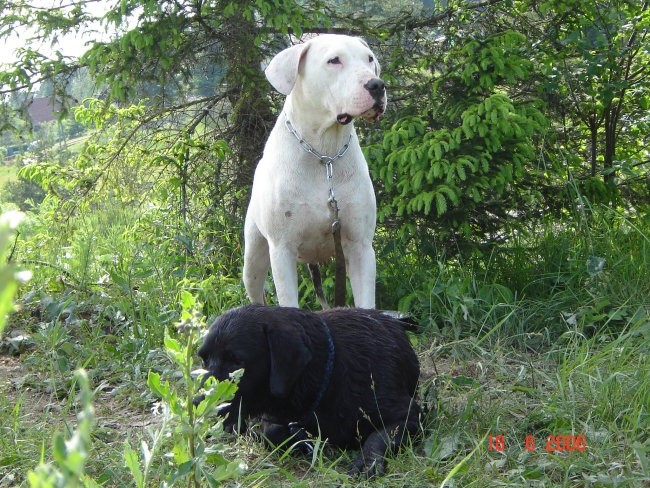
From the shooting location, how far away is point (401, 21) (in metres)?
6.29

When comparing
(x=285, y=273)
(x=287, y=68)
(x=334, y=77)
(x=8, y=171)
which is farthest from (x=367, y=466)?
(x=8, y=171)

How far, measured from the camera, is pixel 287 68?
3.99 meters

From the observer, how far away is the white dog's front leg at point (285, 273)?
13.3 ft

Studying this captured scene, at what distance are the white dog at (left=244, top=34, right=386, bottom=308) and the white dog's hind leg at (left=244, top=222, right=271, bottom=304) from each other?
42 centimetres

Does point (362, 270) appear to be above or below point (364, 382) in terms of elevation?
above

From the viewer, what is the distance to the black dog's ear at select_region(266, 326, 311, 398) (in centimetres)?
269

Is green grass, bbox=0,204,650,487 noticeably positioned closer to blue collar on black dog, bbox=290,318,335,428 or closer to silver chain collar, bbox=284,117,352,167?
blue collar on black dog, bbox=290,318,335,428

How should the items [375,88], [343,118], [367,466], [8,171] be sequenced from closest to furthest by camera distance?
[367,466] → [375,88] → [343,118] → [8,171]

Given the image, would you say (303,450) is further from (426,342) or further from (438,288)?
(438,288)

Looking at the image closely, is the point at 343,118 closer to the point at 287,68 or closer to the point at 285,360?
the point at 287,68

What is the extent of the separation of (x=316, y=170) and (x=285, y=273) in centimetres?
53

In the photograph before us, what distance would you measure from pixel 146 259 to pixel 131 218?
1058 mm

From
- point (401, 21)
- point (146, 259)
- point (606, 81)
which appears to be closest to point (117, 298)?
point (146, 259)
